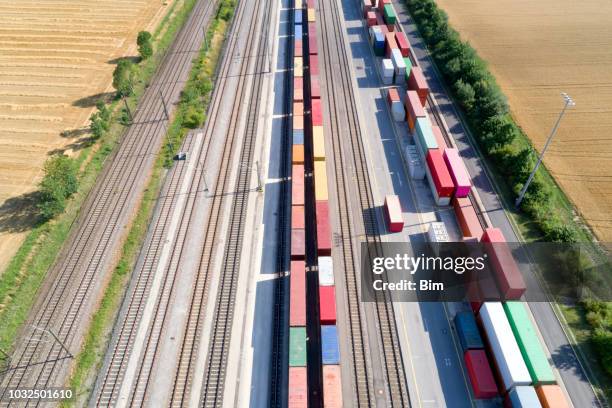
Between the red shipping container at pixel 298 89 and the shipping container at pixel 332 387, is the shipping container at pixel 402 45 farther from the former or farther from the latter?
the shipping container at pixel 332 387

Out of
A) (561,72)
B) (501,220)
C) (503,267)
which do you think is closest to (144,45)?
(501,220)

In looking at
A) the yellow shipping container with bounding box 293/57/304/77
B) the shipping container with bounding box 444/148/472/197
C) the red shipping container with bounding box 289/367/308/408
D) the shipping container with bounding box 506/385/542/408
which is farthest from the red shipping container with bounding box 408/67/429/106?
the red shipping container with bounding box 289/367/308/408

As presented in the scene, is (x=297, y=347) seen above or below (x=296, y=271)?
below

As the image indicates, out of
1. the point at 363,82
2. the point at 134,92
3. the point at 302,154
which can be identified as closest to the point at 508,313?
the point at 302,154

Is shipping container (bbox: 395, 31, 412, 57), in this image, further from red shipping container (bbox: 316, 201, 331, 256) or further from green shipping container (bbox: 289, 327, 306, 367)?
green shipping container (bbox: 289, 327, 306, 367)

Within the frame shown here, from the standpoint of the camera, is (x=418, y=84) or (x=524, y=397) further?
(x=418, y=84)

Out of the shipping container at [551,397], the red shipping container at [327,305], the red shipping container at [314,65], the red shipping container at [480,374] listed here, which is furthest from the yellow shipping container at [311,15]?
the shipping container at [551,397]

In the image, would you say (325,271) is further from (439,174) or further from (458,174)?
(458,174)
